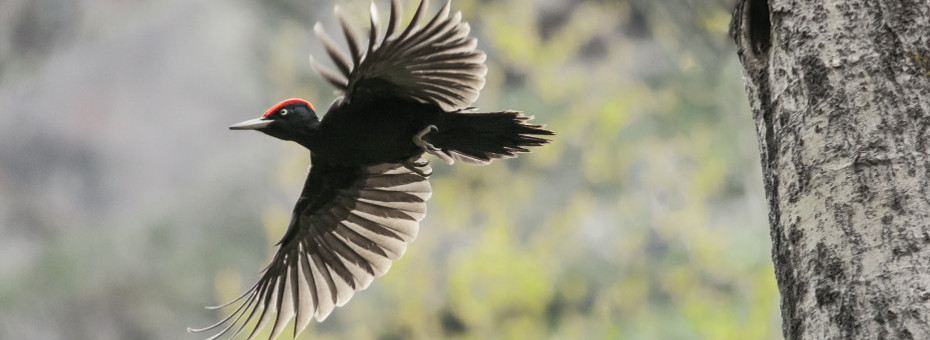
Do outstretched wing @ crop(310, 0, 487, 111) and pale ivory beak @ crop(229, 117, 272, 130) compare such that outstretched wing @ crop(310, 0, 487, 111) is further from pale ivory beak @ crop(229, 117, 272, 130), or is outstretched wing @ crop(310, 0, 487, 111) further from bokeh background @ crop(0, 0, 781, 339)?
bokeh background @ crop(0, 0, 781, 339)

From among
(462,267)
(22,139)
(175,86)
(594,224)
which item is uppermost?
(175,86)

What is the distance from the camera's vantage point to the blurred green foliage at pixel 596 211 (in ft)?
19.3

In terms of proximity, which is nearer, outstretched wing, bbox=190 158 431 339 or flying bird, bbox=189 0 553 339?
flying bird, bbox=189 0 553 339

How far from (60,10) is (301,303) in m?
5.95

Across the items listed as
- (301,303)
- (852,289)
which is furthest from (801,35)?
(301,303)

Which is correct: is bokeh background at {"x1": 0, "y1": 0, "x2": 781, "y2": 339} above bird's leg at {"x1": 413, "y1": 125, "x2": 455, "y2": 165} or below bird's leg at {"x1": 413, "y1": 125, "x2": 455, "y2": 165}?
above

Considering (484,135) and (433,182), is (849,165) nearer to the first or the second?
(484,135)

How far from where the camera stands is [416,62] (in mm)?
2578

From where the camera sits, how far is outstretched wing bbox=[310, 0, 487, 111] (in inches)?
95.1

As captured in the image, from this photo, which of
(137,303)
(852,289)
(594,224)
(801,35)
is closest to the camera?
(852,289)

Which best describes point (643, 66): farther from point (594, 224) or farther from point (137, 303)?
point (137, 303)

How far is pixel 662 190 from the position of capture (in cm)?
618

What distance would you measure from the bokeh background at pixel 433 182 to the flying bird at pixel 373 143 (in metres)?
2.64

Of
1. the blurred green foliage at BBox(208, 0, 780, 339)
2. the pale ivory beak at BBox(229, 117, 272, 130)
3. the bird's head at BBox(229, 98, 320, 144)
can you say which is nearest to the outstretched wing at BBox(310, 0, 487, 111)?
the bird's head at BBox(229, 98, 320, 144)
